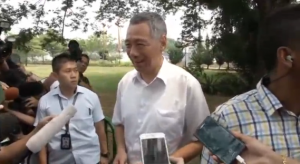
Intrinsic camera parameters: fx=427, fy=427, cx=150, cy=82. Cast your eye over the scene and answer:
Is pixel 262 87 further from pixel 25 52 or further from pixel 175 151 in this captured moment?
pixel 25 52

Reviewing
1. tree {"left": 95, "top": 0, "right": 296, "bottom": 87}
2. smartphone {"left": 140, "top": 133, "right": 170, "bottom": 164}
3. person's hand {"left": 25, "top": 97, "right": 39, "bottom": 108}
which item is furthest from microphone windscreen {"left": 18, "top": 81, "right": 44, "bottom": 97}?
tree {"left": 95, "top": 0, "right": 296, "bottom": 87}

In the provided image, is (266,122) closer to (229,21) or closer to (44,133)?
(44,133)

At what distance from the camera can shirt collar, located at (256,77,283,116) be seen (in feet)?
5.15

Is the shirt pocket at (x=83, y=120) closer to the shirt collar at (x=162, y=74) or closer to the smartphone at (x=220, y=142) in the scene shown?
the shirt collar at (x=162, y=74)

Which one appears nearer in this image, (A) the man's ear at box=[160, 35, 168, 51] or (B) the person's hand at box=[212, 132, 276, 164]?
(B) the person's hand at box=[212, 132, 276, 164]

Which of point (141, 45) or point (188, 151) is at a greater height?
point (141, 45)

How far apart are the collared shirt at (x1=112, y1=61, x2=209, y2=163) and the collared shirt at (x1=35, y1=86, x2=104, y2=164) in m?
1.07

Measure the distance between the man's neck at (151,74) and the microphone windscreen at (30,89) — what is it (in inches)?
58.4

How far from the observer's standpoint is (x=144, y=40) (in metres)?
2.18

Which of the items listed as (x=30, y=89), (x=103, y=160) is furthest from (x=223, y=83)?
(x=30, y=89)

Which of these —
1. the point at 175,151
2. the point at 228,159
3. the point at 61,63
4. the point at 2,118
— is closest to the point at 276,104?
the point at 228,159

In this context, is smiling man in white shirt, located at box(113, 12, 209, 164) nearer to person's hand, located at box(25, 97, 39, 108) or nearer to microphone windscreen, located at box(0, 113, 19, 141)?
microphone windscreen, located at box(0, 113, 19, 141)

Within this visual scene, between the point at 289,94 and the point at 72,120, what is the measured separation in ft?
7.00

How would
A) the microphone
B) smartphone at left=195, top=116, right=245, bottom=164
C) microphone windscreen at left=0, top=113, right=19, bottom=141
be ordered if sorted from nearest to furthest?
smartphone at left=195, top=116, right=245, bottom=164 → the microphone → microphone windscreen at left=0, top=113, right=19, bottom=141
